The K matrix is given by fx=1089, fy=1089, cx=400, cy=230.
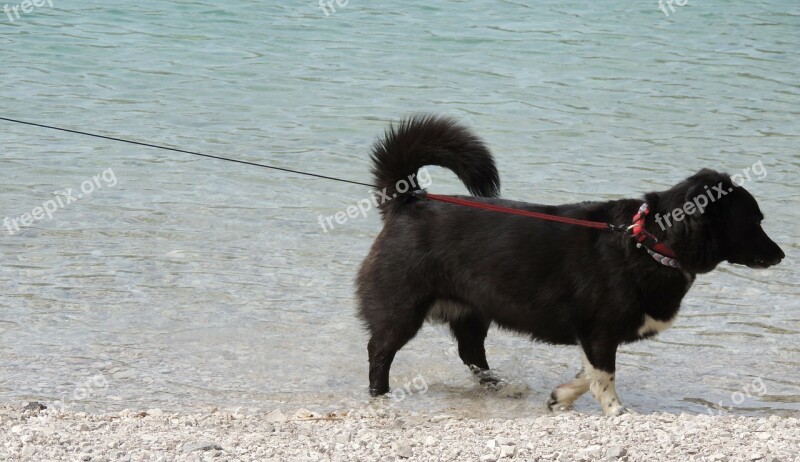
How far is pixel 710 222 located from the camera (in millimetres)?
4406

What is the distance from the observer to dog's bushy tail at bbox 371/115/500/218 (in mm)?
4902

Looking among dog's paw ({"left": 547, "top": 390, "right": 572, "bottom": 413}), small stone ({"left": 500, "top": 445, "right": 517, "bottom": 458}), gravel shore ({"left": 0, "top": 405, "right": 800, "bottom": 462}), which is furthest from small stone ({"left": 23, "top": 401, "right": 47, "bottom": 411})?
dog's paw ({"left": 547, "top": 390, "right": 572, "bottom": 413})

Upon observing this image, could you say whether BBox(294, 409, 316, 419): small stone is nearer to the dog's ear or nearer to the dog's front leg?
the dog's front leg

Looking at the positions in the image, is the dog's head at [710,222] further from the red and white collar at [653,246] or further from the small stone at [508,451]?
the small stone at [508,451]

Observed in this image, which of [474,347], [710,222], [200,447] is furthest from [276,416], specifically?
[710,222]

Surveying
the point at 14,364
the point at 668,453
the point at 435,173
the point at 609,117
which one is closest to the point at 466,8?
the point at 609,117

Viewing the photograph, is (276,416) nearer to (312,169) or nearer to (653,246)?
(653,246)

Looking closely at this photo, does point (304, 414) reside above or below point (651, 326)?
below

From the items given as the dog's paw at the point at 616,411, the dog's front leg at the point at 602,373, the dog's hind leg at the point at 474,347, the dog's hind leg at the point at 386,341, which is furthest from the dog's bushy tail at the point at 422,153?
the dog's paw at the point at 616,411

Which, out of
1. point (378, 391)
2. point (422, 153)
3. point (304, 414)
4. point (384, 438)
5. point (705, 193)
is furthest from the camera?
point (378, 391)

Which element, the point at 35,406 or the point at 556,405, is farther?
the point at 556,405

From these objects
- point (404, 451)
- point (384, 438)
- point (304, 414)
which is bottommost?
point (304, 414)

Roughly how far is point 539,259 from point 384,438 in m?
1.11

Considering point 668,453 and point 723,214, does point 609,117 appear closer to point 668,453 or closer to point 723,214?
point 723,214
